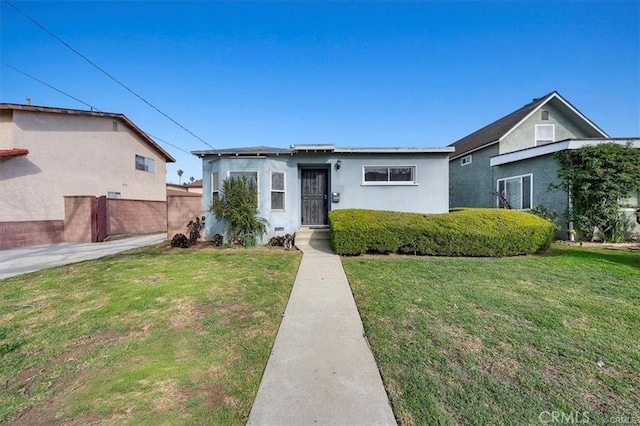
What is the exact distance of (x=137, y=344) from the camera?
3178 millimetres

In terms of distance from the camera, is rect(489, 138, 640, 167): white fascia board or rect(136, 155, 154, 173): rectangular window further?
rect(136, 155, 154, 173): rectangular window

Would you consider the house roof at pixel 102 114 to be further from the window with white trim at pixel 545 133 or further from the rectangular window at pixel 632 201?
the rectangular window at pixel 632 201

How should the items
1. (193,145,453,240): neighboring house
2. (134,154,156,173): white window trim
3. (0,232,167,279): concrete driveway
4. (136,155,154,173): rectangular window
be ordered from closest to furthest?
1. (0,232,167,279): concrete driveway
2. (193,145,453,240): neighboring house
3. (134,154,156,173): white window trim
4. (136,155,154,173): rectangular window

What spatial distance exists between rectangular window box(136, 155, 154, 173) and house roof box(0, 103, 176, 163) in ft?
A: 3.77

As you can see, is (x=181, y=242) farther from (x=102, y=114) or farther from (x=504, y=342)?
(x=102, y=114)

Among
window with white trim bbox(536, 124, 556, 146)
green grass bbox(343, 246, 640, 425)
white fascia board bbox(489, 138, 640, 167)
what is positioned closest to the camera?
green grass bbox(343, 246, 640, 425)

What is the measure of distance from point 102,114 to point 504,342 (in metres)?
19.4

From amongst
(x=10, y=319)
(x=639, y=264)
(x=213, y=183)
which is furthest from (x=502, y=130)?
(x=10, y=319)

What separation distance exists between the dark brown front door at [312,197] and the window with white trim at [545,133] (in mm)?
12982

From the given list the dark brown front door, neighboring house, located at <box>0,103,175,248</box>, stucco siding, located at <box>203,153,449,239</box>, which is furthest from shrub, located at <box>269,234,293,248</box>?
neighboring house, located at <box>0,103,175,248</box>

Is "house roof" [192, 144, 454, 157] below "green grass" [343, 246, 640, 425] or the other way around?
the other way around

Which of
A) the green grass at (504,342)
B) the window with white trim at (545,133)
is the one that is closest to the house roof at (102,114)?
the green grass at (504,342)

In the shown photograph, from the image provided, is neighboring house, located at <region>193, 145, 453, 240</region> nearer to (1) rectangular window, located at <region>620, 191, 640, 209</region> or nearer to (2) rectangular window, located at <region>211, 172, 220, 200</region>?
(2) rectangular window, located at <region>211, 172, 220, 200</region>

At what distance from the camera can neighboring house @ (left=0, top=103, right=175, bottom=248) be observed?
11180 millimetres
